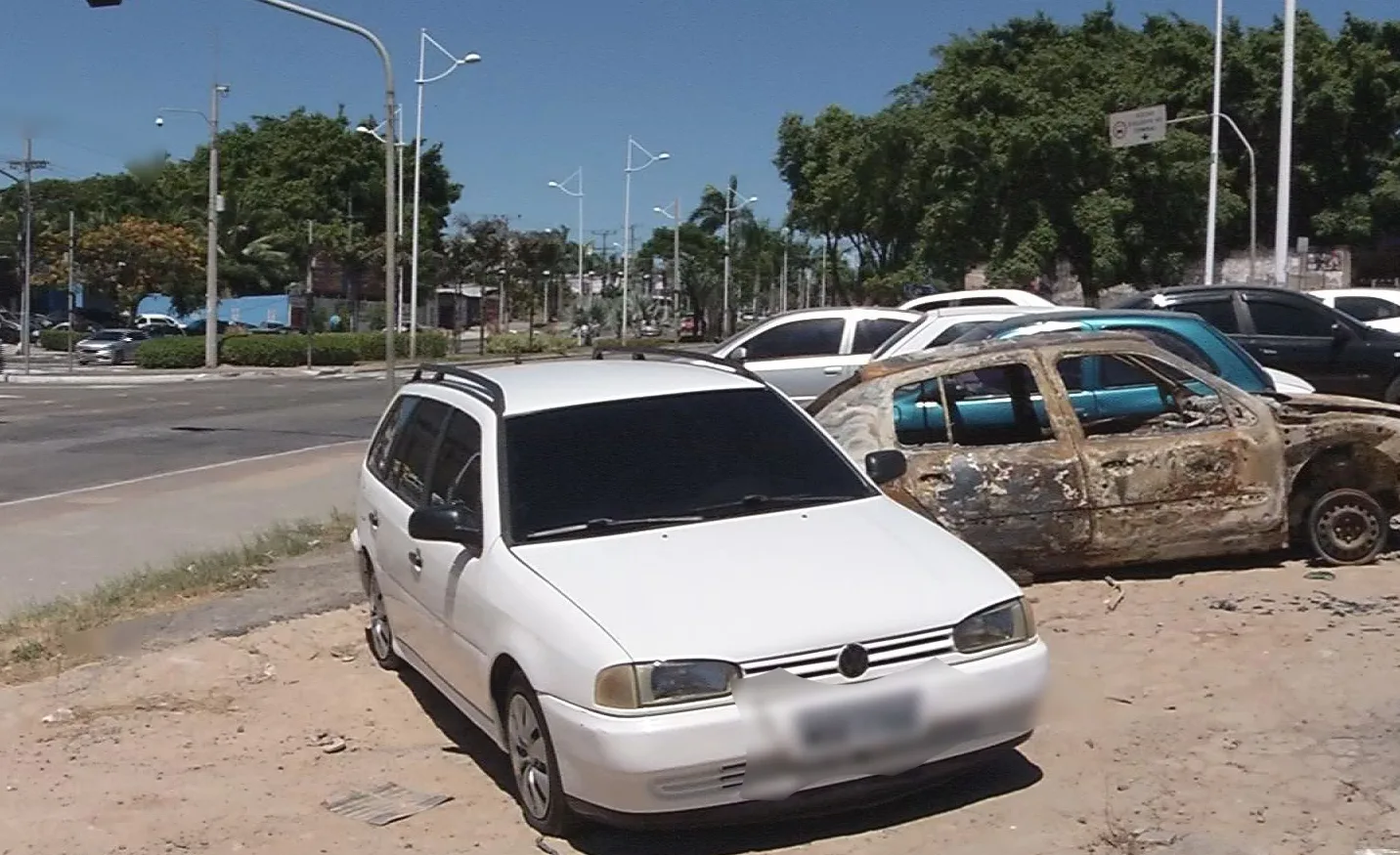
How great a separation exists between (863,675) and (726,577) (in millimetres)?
636

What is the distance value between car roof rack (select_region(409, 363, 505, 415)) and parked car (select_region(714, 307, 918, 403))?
896 centimetres

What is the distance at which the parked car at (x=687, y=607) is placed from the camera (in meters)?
5.04

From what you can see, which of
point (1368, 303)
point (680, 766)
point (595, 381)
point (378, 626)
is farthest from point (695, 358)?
point (1368, 303)

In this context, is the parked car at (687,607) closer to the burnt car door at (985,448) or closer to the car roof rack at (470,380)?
the car roof rack at (470,380)

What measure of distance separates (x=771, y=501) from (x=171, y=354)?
50.6 meters

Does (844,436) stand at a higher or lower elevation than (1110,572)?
higher

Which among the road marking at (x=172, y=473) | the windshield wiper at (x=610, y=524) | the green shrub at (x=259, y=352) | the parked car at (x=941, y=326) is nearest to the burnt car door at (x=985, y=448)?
the windshield wiper at (x=610, y=524)

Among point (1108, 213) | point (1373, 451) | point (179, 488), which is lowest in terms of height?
point (179, 488)

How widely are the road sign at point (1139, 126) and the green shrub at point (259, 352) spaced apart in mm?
29978

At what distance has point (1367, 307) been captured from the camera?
22.4 m

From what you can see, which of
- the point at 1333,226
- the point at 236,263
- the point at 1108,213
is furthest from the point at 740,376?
the point at 236,263

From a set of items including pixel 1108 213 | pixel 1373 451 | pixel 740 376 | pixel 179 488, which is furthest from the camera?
pixel 1108 213

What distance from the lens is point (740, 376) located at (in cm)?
721

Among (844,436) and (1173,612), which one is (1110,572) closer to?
(1173,612)
